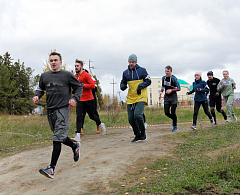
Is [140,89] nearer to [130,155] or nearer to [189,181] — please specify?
[130,155]

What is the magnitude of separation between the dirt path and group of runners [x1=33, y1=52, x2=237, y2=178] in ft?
1.05

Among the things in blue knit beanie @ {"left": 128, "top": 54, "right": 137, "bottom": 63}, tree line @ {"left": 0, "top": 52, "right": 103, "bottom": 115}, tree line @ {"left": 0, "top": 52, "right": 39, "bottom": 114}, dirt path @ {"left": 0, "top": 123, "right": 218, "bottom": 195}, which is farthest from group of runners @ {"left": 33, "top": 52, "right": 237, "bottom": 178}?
tree line @ {"left": 0, "top": 52, "right": 39, "bottom": 114}

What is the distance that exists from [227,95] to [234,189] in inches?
311

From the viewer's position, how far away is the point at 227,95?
1027 cm

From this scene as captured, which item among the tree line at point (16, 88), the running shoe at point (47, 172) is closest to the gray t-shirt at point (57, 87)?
the running shoe at point (47, 172)

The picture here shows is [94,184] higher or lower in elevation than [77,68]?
lower

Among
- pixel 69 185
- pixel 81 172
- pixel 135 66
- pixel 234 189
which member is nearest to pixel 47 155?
pixel 81 172

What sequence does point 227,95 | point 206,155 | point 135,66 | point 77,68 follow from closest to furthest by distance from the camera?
point 206,155
point 135,66
point 77,68
point 227,95

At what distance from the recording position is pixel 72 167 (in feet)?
15.8

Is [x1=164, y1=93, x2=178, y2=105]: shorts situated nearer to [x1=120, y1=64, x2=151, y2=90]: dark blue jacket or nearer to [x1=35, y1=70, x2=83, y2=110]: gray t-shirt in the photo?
[x1=120, y1=64, x2=151, y2=90]: dark blue jacket

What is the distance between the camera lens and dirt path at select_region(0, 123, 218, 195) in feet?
12.5

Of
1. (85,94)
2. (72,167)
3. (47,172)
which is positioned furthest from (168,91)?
(47,172)

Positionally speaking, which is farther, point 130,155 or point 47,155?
point 47,155

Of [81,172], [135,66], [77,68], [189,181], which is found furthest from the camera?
[77,68]
